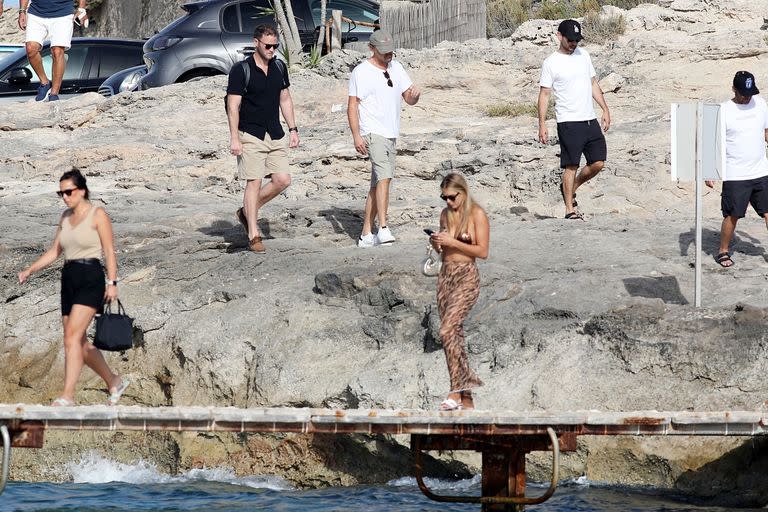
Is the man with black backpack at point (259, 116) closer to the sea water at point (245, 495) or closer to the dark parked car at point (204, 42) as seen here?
the sea water at point (245, 495)

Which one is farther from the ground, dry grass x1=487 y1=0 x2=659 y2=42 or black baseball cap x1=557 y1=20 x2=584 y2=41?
dry grass x1=487 y1=0 x2=659 y2=42

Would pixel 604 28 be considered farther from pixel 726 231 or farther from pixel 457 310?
pixel 457 310

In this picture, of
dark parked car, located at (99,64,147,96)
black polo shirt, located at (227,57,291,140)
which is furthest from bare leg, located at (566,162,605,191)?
dark parked car, located at (99,64,147,96)

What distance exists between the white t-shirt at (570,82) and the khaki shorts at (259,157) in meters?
2.34

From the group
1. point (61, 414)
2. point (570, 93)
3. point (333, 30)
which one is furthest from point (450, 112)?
point (61, 414)

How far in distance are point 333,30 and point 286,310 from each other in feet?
28.7

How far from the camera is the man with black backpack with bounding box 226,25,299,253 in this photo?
11.1m

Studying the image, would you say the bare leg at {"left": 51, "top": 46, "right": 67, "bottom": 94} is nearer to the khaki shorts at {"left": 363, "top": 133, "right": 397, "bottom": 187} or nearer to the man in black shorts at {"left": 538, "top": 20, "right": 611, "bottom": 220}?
the khaki shorts at {"left": 363, "top": 133, "right": 397, "bottom": 187}

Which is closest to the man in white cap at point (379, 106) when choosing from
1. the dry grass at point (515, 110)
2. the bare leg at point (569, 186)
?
the bare leg at point (569, 186)

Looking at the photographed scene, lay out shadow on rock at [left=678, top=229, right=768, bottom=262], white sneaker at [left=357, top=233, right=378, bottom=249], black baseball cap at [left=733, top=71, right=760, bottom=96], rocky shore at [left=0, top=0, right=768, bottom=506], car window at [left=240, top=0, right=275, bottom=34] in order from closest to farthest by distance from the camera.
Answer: rocky shore at [left=0, top=0, right=768, bottom=506], black baseball cap at [left=733, top=71, right=760, bottom=96], shadow on rock at [left=678, top=229, right=768, bottom=262], white sneaker at [left=357, top=233, right=378, bottom=249], car window at [left=240, top=0, right=275, bottom=34]

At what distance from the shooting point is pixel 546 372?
9.62 metres

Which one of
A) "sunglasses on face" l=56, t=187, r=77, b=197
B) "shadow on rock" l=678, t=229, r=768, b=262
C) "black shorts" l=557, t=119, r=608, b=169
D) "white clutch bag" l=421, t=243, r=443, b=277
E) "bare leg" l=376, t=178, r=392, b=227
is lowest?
"shadow on rock" l=678, t=229, r=768, b=262

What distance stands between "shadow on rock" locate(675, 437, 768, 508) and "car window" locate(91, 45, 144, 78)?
13.4 m

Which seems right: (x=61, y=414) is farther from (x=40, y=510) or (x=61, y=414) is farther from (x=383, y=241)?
(x=383, y=241)
